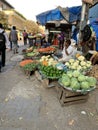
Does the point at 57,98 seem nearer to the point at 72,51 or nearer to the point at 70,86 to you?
the point at 70,86

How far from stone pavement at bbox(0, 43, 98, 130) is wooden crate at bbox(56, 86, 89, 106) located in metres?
0.10

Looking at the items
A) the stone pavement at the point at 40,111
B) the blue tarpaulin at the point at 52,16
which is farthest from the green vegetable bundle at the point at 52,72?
the blue tarpaulin at the point at 52,16

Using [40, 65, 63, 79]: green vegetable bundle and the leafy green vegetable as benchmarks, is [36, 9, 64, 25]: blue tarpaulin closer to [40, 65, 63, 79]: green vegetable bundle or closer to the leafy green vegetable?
[40, 65, 63, 79]: green vegetable bundle

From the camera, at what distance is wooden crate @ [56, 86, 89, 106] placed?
15.2 ft

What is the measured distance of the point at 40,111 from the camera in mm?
4500

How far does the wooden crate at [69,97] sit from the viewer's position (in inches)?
182

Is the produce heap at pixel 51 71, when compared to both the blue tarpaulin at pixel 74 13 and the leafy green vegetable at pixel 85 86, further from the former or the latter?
the blue tarpaulin at pixel 74 13

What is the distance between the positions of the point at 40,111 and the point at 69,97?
0.79 metres

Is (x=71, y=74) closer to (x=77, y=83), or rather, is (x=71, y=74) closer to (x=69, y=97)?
(x=77, y=83)

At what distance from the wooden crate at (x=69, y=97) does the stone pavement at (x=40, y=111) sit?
0.10 metres

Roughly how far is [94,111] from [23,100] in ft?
6.01

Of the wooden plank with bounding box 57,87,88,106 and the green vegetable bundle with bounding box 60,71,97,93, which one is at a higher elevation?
the green vegetable bundle with bounding box 60,71,97,93

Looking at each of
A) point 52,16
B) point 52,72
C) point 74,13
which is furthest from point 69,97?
point 52,16

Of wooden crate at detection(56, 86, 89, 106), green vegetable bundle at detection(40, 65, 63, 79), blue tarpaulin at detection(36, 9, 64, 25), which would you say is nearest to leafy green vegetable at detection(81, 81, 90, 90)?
wooden crate at detection(56, 86, 89, 106)
